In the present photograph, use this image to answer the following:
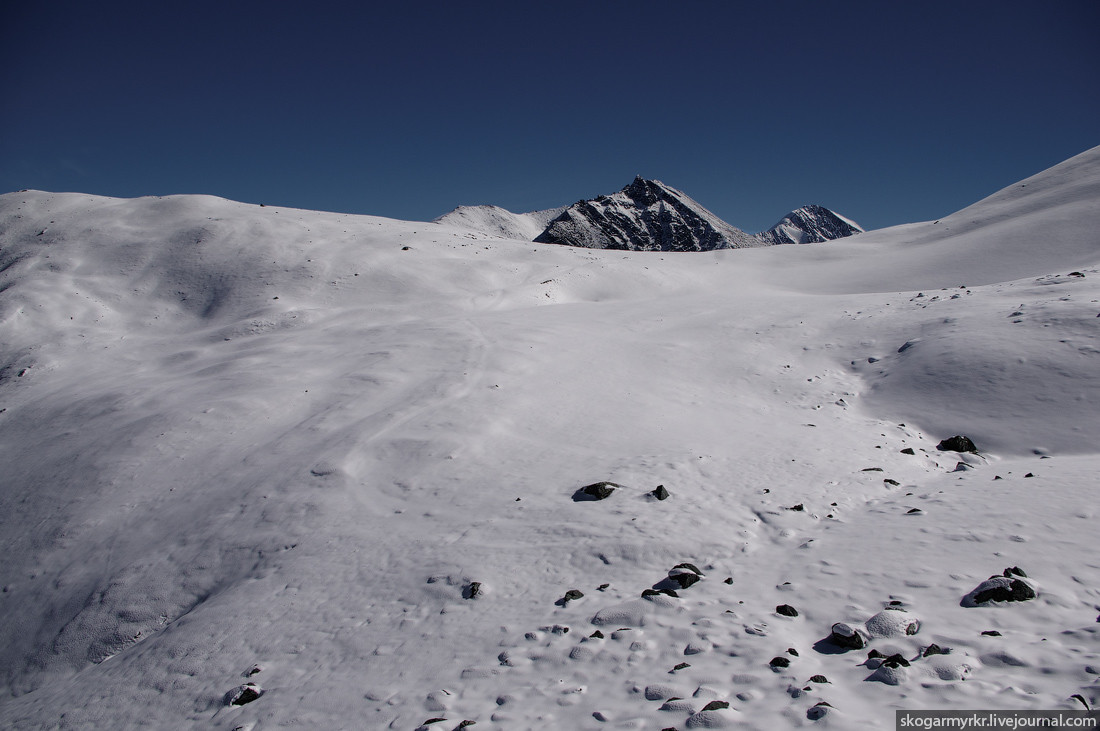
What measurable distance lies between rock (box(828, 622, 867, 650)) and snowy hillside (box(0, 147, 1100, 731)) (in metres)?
0.02

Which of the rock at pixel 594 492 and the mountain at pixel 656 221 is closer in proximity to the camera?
the rock at pixel 594 492

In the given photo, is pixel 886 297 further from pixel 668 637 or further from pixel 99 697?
pixel 99 697

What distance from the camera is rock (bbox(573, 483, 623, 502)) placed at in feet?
28.3

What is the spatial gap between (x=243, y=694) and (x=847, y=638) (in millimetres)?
5804

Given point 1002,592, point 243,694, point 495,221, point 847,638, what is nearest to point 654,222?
point 495,221

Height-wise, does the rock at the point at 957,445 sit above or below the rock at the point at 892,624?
above

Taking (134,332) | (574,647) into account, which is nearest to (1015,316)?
(574,647)

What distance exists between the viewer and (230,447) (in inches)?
458

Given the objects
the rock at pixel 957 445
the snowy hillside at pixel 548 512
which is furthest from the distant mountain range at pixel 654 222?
the rock at pixel 957 445

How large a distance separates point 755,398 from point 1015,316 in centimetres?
738

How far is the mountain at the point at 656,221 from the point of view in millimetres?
85375

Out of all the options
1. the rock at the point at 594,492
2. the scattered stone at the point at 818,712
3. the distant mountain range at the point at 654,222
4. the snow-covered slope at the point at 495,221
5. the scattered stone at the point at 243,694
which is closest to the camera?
the scattered stone at the point at 818,712

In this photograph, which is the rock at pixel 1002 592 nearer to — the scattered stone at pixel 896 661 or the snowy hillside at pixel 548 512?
the snowy hillside at pixel 548 512

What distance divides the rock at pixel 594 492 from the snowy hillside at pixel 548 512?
0.24 metres
